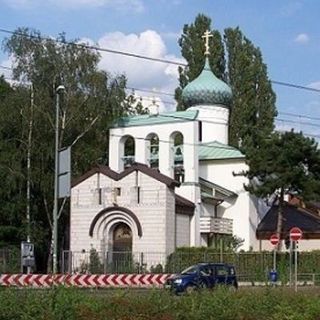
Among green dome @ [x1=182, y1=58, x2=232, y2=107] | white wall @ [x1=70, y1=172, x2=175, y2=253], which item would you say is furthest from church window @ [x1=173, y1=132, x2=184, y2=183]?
white wall @ [x1=70, y1=172, x2=175, y2=253]

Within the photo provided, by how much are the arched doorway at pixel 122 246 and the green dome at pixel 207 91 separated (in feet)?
48.6

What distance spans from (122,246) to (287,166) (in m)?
11.7

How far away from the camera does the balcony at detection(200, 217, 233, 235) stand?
58250 millimetres

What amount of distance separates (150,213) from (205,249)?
4.12 m

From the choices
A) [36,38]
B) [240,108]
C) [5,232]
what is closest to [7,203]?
[5,232]

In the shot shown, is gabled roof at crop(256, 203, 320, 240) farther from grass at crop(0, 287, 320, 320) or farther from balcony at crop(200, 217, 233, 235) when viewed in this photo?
grass at crop(0, 287, 320, 320)

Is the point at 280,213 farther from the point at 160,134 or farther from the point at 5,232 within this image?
the point at 5,232

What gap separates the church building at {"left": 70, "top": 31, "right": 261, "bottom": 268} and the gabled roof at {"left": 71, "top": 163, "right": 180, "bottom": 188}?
0.21 ft

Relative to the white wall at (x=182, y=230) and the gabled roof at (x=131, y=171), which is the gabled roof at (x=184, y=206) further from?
the gabled roof at (x=131, y=171)

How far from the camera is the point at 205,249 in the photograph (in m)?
52.8

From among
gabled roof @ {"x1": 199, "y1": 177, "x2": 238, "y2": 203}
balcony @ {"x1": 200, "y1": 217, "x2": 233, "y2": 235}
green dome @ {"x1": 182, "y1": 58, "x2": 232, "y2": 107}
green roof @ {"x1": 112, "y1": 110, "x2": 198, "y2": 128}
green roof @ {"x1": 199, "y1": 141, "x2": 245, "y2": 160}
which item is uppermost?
green dome @ {"x1": 182, "y1": 58, "x2": 232, "y2": 107}

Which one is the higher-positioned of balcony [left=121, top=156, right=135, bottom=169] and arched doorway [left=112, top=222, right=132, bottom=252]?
balcony [left=121, top=156, right=135, bottom=169]

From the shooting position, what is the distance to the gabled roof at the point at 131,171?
53531mm

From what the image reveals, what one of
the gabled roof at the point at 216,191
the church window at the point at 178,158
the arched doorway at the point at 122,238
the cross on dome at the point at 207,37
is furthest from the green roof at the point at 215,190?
the cross on dome at the point at 207,37
